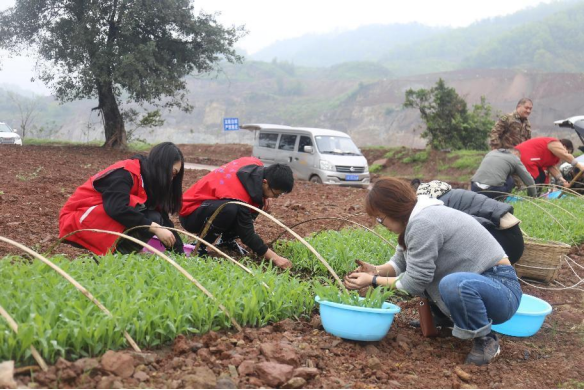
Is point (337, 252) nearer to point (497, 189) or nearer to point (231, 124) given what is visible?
point (497, 189)

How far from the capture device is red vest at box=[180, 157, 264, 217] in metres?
4.97

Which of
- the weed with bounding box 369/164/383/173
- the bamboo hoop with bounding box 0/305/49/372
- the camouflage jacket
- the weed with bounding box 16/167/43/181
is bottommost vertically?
the weed with bounding box 369/164/383/173

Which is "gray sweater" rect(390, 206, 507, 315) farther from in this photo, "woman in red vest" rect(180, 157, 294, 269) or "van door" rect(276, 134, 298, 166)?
"van door" rect(276, 134, 298, 166)

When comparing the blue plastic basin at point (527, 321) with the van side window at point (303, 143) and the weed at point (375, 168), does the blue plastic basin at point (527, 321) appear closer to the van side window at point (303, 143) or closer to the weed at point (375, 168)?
the van side window at point (303, 143)

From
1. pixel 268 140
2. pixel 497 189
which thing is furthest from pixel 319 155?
pixel 497 189

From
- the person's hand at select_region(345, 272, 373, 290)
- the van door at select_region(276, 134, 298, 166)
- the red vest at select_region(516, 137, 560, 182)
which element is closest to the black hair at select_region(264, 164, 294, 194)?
the person's hand at select_region(345, 272, 373, 290)

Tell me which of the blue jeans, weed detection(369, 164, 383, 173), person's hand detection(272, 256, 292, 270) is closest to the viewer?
the blue jeans

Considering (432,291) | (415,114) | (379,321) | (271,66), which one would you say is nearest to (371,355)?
(379,321)

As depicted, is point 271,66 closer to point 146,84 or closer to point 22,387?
point 146,84

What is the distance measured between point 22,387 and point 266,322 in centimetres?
154

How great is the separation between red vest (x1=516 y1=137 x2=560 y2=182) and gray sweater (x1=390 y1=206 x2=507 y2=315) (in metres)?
5.85

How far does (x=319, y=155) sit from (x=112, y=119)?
31.6 ft

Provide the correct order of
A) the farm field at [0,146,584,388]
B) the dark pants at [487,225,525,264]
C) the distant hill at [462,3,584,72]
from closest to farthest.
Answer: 1. the farm field at [0,146,584,388]
2. the dark pants at [487,225,525,264]
3. the distant hill at [462,3,584,72]

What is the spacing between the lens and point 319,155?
14539 mm
